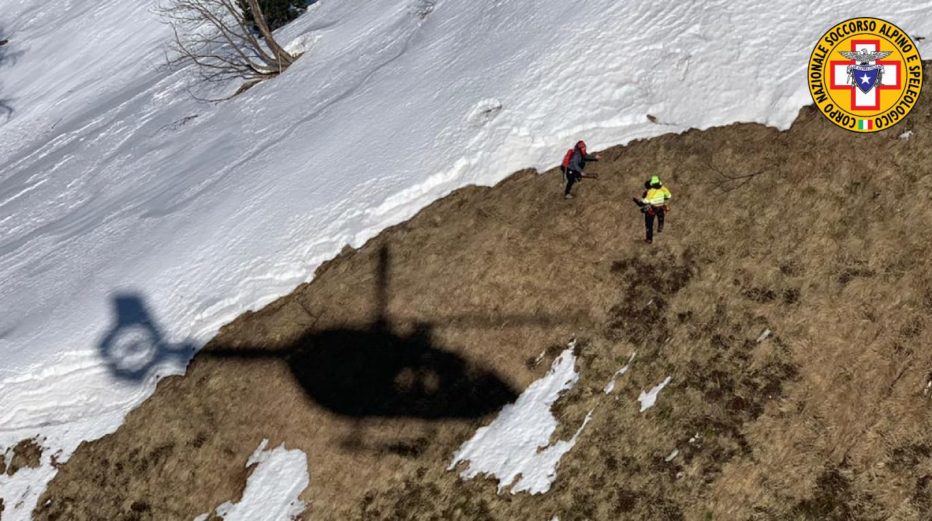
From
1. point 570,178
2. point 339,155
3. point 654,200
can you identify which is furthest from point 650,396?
point 339,155

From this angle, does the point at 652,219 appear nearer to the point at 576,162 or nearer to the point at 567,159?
the point at 576,162

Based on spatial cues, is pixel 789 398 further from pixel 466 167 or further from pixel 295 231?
pixel 295 231

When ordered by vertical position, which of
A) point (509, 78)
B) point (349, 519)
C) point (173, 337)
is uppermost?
point (509, 78)

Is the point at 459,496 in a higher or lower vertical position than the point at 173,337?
lower

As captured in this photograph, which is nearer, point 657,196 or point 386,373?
point 657,196

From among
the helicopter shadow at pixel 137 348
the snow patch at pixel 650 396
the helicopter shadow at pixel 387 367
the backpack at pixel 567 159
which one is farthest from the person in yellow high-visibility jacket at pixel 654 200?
the helicopter shadow at pixel 137 348

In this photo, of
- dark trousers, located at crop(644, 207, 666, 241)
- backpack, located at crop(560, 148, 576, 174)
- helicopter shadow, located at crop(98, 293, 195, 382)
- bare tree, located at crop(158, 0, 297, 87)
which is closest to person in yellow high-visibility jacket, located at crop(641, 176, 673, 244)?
dark trousers, located at crop(644, 207, 666, 241)

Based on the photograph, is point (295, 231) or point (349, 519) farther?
point (295, 231)

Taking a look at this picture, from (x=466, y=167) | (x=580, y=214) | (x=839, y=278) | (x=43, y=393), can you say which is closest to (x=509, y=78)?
(x=466, y=167)
